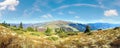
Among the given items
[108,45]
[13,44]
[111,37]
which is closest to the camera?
[13,44]

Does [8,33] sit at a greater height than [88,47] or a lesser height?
greater

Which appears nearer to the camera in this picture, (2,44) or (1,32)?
(2,44)

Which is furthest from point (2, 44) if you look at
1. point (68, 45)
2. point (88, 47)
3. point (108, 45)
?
point (108, 45)

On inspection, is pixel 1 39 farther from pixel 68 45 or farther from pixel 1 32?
pixel 68 45

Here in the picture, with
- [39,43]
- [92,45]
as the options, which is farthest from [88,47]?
[39,43]

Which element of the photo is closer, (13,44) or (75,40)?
(13,44)

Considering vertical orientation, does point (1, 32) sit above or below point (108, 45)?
above

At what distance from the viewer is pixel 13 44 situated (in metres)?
29.3

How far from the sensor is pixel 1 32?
1302 inches

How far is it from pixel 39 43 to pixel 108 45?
942 centimetres

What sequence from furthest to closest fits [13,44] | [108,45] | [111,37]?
1. [111,37]
2. [108,45]
3. [13,44]

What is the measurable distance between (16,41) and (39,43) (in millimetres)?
3082

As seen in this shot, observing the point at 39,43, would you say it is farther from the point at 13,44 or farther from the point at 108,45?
the point at 108,45

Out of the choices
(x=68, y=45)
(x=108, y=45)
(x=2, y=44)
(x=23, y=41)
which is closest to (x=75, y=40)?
(x=68, y=45)
